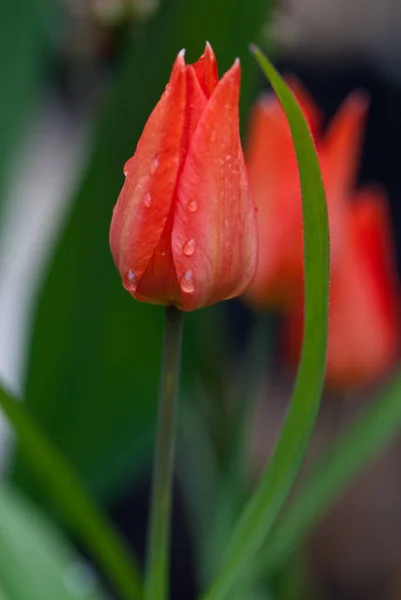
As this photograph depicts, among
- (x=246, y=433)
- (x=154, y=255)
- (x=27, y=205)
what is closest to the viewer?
(x=154, y=255)

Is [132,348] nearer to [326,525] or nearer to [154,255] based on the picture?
[154,255]

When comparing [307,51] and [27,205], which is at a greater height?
[307,51]

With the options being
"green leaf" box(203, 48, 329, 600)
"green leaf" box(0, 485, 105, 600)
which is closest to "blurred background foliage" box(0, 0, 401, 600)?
"green leaf" box(0, 485, 105, 600)

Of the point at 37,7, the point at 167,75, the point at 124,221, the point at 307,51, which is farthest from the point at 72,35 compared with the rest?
the point at 307,51

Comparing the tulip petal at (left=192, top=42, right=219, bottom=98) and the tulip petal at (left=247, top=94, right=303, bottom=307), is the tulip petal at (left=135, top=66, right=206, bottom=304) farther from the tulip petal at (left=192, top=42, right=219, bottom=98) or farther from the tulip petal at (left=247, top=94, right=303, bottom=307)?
the tulip petal at (left=247, top=94, right=303, bottom=307)

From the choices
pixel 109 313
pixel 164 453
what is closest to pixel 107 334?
pixel 109 313

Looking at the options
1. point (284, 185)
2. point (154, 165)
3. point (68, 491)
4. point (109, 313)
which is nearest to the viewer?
point (154, 165)

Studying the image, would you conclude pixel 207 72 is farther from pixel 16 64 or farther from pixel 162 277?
pixel 16 64

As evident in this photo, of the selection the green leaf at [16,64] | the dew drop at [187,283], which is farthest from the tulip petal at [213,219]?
the green leaf at [16,64]
